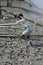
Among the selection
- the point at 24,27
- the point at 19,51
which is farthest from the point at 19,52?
the point at 24,27

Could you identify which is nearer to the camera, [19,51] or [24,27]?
[19,51]

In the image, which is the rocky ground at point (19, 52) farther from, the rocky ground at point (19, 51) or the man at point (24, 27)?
the man at point (24, 27)

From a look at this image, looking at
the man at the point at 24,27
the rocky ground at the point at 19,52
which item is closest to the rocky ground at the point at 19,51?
the rocky ground at the point at 19,52

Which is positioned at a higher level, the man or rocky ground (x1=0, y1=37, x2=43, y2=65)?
the man

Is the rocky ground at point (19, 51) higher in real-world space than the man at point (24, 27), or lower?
lower

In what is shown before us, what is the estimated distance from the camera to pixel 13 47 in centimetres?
1083

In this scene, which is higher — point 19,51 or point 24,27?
point 24,27

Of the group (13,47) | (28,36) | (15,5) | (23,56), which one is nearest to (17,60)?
(23,56)

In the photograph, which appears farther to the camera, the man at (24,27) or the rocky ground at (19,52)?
the man at (24,27)

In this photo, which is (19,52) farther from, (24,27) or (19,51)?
(24,27)

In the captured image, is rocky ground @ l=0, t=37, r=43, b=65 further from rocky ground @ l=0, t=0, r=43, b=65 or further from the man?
the man

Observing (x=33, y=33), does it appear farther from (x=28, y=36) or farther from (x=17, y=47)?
(x=17, y=47)

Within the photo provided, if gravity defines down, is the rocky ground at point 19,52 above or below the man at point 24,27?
below

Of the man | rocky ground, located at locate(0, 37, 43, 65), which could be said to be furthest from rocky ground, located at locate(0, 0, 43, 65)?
the man
